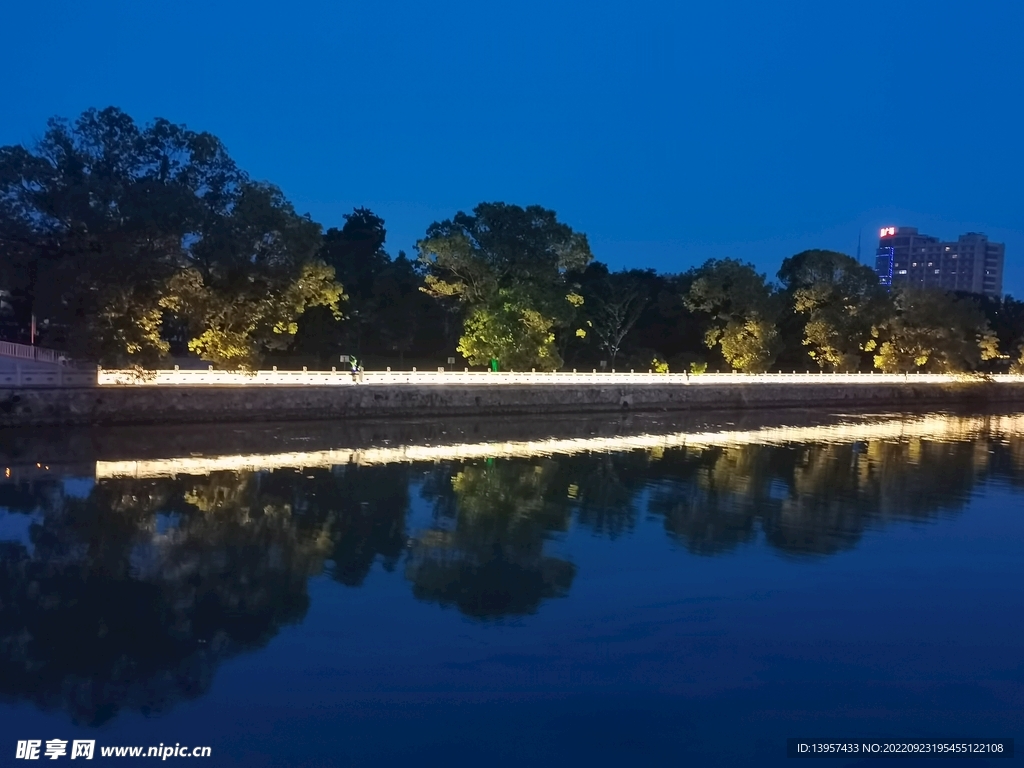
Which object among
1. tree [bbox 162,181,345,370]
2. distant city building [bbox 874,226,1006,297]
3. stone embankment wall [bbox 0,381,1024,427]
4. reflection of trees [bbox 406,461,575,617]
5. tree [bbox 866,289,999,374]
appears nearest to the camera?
reflection of trees [bbox 406,461,575,617]

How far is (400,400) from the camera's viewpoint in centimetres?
3134

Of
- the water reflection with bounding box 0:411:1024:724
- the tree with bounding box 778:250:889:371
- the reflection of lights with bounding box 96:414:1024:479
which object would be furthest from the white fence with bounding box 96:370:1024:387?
the water reflection with bounding box 0:411:1024:724

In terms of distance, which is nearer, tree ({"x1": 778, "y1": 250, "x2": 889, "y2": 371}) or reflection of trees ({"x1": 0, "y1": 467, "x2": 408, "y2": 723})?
reflection of trees ({"x1": 0, "y1": 467, "x2": 408, "y2": 723})

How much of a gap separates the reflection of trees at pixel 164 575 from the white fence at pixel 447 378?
33.4 ft

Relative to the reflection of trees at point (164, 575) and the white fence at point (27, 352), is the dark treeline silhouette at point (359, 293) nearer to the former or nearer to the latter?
the white fence at point (27, 352)

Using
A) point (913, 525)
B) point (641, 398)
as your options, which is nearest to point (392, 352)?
point (641, 398)

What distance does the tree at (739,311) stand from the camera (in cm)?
4397

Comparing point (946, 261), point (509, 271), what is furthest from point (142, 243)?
point (946, 261)

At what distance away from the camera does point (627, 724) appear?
294 inches

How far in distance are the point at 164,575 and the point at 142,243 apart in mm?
16820

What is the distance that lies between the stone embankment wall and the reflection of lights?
5.85 m

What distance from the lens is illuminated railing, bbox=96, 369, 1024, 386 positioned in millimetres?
26719

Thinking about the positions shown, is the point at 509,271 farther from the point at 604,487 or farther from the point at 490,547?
the point at 490,547
